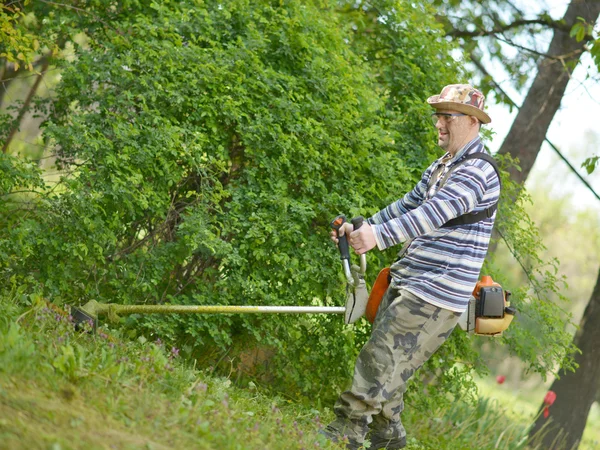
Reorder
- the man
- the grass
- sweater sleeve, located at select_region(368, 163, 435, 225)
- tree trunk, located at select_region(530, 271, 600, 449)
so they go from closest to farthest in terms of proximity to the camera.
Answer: the grass → the man → sweater sleeve, located at select_region(368, 163, 435, 225) → tree trunk, located at select_region(530, 271, 600, 449)

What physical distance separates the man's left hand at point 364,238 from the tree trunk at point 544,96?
4.80 m

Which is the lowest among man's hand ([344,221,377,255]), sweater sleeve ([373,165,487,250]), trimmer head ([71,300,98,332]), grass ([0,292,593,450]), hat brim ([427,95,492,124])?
trimmer head ([71,300,98,332])

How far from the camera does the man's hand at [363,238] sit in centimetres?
429

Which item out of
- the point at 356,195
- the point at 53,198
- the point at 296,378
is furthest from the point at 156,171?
the point at 296,378

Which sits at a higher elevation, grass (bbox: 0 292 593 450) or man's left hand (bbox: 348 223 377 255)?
man's left hand (bbox: 348 223 377 255)

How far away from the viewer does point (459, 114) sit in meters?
4.64

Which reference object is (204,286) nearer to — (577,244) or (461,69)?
(461,69)

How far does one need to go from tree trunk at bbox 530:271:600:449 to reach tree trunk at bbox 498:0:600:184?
200cm

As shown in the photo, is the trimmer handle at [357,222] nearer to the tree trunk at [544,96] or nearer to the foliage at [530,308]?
the foliage at [530,308]

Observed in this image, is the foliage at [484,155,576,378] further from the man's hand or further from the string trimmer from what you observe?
the man's hand

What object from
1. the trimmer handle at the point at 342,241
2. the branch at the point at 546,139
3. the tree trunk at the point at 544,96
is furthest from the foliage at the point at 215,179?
the branch at the point at 546,139

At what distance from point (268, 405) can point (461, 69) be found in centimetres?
369

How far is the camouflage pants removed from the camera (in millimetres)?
4535

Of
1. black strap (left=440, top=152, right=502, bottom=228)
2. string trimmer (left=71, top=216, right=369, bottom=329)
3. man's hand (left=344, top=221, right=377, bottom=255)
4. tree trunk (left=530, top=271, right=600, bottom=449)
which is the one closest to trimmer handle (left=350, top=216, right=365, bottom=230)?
man's hand (left=344, top=221, right=377, bottom=255)
